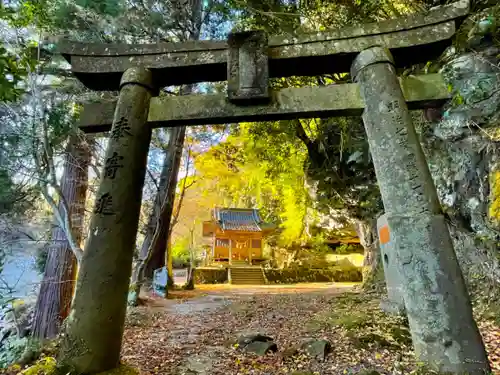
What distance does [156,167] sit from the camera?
11.5 metres

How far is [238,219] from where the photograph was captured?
910 inches

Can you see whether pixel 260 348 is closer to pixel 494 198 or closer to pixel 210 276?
pixel 494 198

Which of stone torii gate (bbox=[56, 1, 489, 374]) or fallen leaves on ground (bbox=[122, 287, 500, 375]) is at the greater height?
stone torii gate (bbox=[56, 1, 489, 374])

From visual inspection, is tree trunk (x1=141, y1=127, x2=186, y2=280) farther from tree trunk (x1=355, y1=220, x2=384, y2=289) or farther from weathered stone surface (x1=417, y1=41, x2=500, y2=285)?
weathered stone surface (x1=417, y1=41, x2=500, y2=285)

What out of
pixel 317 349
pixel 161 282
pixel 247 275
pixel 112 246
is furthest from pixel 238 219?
pixel 112 246

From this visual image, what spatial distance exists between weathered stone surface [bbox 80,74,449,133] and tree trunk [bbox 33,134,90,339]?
421cm

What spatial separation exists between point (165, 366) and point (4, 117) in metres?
5.69

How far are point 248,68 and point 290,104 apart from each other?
1.88 feet

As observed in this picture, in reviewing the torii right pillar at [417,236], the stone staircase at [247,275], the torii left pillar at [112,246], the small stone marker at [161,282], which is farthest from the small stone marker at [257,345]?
the stone staircase at [247,275]

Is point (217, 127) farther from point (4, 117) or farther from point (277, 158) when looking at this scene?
point (4, 117)

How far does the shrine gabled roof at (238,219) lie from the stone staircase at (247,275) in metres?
2.56

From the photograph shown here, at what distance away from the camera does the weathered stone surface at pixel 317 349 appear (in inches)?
156

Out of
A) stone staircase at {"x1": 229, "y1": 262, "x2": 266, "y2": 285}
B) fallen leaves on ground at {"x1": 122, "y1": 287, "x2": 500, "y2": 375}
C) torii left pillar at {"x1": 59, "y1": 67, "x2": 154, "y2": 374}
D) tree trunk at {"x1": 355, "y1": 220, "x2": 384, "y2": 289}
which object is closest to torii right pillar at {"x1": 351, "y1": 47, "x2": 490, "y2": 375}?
fallen leaves on ground at {"x1": 122, "y1": 287, "x2": 500, "y2": 375}

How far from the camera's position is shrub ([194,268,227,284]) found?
68.7 feet
